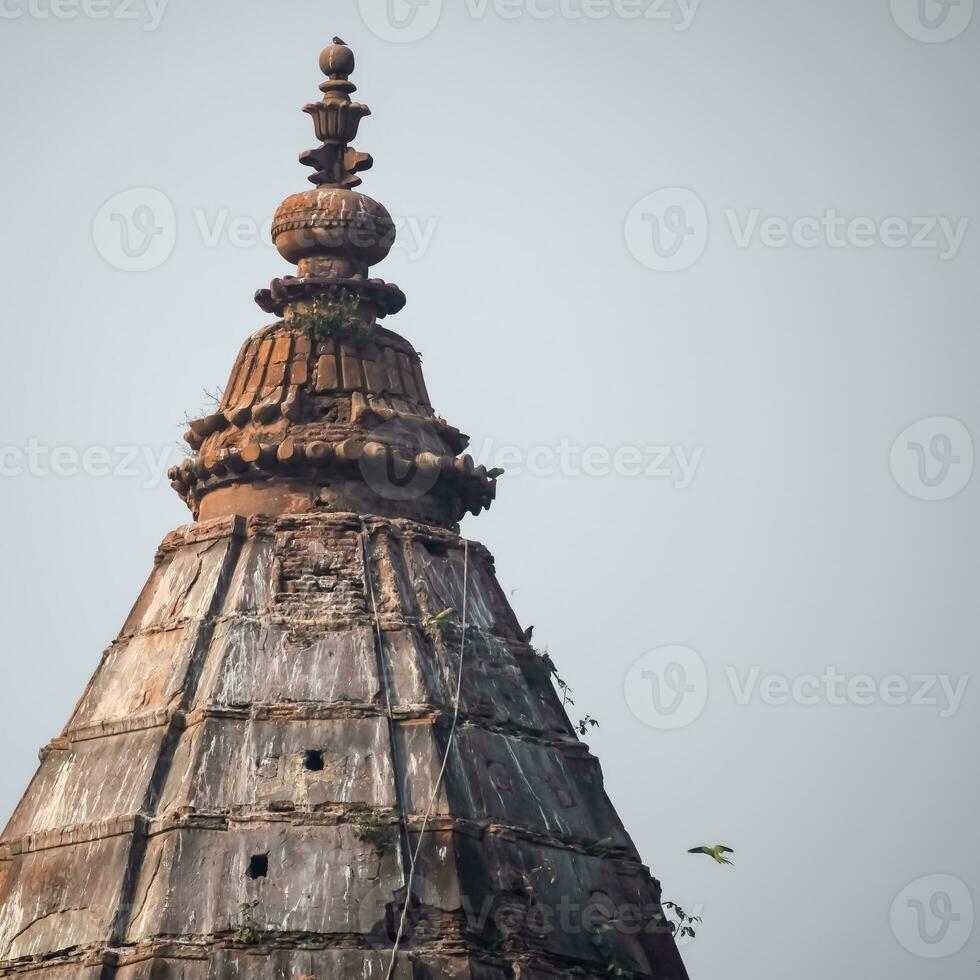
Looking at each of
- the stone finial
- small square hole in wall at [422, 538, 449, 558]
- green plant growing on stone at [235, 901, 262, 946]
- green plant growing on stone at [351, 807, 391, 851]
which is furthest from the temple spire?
green plant growing on stone at [235, 901, 262, 946]

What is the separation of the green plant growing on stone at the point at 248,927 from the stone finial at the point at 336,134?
41.4 ft

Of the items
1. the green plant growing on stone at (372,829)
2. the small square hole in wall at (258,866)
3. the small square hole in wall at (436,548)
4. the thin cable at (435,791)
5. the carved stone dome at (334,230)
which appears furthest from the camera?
the carved stone dome at (334,230)

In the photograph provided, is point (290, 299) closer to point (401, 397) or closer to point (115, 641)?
point (401, 397)

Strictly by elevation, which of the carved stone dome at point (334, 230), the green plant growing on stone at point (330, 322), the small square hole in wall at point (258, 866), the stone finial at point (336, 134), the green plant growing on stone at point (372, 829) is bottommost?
the small square hole in wall at point (258, 866)

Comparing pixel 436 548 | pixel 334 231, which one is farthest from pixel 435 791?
pixel 334 231

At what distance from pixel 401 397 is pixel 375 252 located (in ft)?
8.07

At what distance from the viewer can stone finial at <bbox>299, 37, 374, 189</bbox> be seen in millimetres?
49281

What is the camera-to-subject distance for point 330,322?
157 ft

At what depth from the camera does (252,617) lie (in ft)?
147

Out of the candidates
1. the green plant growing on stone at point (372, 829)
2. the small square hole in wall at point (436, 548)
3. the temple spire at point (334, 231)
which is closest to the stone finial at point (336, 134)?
the temple spire at point (334, 231)

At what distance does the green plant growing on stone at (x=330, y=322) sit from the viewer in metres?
47.8

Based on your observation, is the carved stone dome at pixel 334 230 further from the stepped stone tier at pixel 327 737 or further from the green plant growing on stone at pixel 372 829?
the green plant growing on stone at pixel 372 829

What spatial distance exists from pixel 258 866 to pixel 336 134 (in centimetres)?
1268

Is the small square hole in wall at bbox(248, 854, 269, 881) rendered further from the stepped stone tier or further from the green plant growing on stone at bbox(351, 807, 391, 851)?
the green plant growing on stone at bbox(351, 807, 391, 851)
